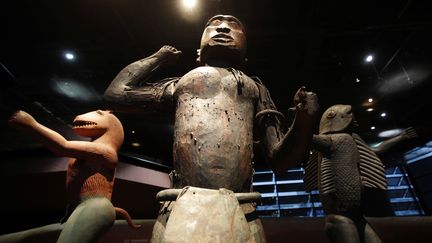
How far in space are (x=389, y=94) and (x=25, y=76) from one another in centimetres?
474

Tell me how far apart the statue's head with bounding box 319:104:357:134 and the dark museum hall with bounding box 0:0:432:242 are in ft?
1.70

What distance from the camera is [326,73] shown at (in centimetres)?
379

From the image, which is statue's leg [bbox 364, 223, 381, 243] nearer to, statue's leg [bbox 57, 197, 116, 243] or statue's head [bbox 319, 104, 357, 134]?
statue's head [bbox 319, 104, 357, 134]

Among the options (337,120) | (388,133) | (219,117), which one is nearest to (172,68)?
(337,120)

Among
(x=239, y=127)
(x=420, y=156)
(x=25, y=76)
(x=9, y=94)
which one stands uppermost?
(x=25, y=76)

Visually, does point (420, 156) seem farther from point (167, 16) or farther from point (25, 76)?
point (25, 76)

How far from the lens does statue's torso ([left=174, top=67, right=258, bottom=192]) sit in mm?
1428

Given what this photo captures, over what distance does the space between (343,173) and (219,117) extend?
1.24 metres

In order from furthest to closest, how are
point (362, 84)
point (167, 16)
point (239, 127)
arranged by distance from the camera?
point (362, 84), point (167, 16), point (239, 127)

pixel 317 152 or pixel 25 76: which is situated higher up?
pixel 25 76

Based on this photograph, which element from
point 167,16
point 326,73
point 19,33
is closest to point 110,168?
point 167,16

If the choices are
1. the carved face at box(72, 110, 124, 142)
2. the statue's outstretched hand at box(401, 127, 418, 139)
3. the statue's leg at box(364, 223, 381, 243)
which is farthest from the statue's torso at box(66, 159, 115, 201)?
the statue's outstretched hand at box(401, 127, 418, 139)

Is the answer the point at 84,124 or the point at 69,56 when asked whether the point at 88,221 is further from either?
the point at 69,56

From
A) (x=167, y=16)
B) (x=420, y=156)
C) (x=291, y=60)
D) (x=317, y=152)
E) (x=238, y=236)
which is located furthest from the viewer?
(x=420, y=156)
